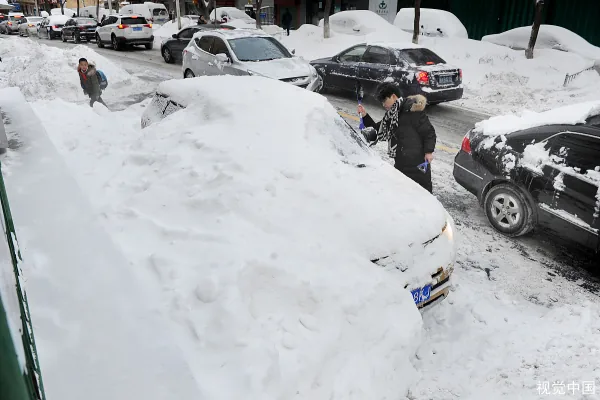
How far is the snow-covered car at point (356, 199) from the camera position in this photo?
3.48 metres

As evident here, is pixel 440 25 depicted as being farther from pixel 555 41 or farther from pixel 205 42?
pixel 205 42

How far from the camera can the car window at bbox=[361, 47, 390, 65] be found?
1105 cm

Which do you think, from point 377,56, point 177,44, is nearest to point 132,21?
point 177,44

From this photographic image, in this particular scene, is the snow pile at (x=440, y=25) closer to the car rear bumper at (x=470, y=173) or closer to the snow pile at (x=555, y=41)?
the snow pile at (x=555, y=41)

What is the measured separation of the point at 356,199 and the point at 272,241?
899mm

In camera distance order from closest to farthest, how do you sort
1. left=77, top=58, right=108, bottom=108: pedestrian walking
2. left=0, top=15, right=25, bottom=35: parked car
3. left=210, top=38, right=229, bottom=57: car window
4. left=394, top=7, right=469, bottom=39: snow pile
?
left=77, top=58, right=108, bottom=108: pedestrian walking → left=210, top=38, right=229, bottom=57: car window → left=394, top=7, right=469, bottom=39: snow pile → left=0, top=15, right=25, bottom=35: parked car

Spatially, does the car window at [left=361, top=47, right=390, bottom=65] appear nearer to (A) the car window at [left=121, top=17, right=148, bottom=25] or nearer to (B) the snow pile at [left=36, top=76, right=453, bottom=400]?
(B) the snow pile at [left=36, top=76, right=453, bottom=400]

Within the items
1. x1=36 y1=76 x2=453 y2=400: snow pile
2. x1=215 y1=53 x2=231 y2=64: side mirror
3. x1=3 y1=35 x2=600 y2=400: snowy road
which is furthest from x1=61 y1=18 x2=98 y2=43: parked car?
x1=36 y1=76 x2=453 y2=400: snow pile

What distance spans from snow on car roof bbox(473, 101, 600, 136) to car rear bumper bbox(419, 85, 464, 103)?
4819mm

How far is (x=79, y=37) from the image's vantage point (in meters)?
28.6

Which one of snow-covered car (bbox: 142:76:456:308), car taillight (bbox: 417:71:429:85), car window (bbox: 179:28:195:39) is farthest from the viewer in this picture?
car window (bbox: 179:28:195:39)

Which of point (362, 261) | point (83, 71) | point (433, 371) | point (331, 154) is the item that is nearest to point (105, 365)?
point (362, 261)

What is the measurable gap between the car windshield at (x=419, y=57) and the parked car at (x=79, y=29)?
968 inches

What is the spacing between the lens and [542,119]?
5.25 m
